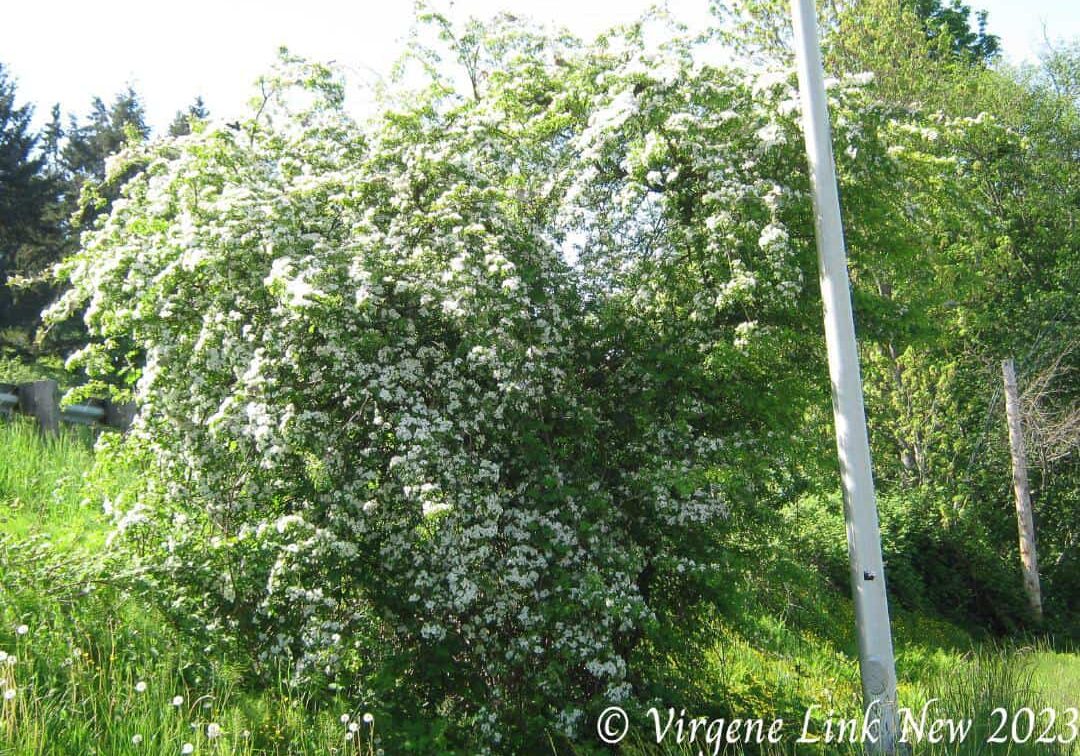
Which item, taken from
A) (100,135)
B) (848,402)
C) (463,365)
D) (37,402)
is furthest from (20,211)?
(848,402)

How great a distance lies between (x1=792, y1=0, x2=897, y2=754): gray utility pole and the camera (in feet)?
18.8

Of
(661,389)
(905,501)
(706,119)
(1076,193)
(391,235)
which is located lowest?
(905,501)

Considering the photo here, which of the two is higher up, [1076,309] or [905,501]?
[1076,309]

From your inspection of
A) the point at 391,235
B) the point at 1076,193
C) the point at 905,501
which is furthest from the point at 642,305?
the point at 1076,193

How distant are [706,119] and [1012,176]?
1336 centimetres

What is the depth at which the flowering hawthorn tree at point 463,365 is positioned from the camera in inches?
234

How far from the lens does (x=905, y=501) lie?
16344mm

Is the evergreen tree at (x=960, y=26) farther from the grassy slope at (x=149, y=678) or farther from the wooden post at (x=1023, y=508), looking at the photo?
the grassy slope at (x=149, y=678)

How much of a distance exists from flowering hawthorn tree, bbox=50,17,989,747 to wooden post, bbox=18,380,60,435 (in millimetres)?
4547

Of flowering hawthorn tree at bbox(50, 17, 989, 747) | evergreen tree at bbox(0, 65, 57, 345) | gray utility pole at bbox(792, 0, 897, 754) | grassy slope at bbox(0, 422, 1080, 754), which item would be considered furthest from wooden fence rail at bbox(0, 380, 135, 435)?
evergreen tree at bbox(0, 65, 57, 345)

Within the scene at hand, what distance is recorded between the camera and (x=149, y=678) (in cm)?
535

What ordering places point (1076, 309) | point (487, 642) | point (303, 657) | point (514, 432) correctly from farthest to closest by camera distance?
1. point (1076, 309)
2. point (514, 432)
3. point (487, 642)
4. point (303, 657)

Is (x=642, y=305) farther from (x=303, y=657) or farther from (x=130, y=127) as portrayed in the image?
(x=130, y=127)

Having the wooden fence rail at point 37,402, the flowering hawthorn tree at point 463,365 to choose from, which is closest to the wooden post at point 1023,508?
the flowering hawthorn tree at point 463,365
